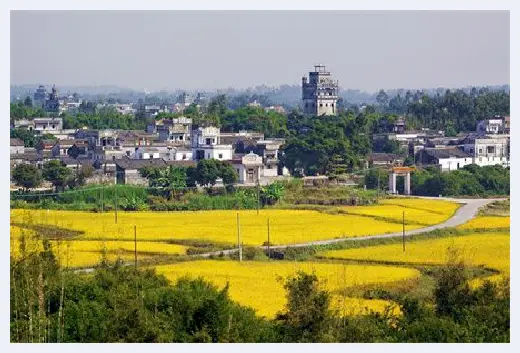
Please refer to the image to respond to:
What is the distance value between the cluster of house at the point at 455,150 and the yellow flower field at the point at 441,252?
12360 mm

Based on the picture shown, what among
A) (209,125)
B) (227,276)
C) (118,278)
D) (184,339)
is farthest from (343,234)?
(209,125)

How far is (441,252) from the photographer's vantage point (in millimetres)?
18438

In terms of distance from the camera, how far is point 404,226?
2148 centimetres

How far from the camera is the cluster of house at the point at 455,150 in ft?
108

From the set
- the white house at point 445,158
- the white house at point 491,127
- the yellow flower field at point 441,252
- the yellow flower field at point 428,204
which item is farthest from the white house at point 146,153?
the yellow flower field at point 441,252

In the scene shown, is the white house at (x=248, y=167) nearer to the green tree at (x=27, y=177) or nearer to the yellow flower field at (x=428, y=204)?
the yellow flower field at (x=428, y=204)

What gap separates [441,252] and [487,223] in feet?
14.2

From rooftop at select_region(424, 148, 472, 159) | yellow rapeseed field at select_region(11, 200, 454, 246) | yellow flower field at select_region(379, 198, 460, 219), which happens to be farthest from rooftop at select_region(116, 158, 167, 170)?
rooftop at select_region(424, 148, 472, 159)

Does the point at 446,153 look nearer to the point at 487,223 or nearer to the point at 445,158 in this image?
the point at 445,158

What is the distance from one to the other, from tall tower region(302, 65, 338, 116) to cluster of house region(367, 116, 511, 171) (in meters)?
12.7

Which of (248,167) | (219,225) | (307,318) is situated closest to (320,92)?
(248,167)

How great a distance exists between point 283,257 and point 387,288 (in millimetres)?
3400

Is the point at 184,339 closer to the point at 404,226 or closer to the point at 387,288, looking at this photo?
the point at 387,288

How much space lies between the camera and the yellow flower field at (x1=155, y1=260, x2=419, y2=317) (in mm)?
14070
